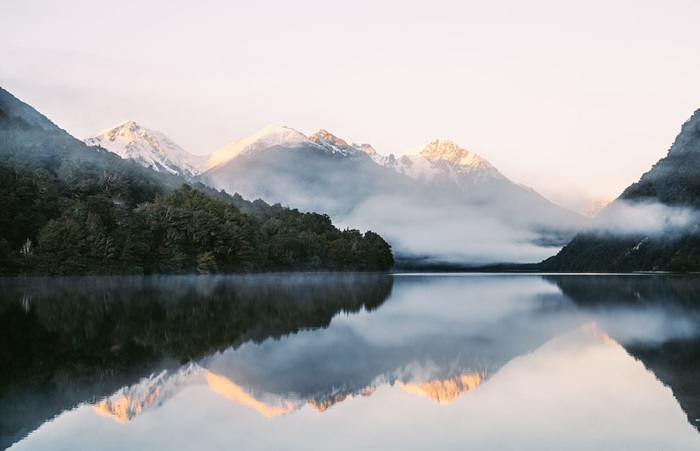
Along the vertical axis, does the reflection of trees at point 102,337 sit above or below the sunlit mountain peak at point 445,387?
below

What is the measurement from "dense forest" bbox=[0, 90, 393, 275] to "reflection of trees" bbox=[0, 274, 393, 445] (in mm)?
56551

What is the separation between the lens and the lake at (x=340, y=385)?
13.2 meters

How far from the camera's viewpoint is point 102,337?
26891 mm

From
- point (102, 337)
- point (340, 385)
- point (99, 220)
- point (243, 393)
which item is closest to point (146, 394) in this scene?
point (243, 393)

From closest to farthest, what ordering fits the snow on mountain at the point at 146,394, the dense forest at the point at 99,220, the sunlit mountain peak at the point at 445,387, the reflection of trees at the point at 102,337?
1. the snow on mountain at the point at 146,394
2. the reflection of trees at the point at 102,337
3. the sunlit mountain peak at the point at 445,387
4. the dense forest at the point at 99,220

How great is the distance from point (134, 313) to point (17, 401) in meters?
22.9

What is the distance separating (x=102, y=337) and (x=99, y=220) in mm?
88128

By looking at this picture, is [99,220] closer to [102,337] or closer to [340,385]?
[102,337]

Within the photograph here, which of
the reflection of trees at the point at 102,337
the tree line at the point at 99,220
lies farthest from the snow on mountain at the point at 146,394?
the tree line at the point at 99,220

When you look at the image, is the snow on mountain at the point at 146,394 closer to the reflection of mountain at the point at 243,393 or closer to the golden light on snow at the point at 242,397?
the reflection of mountain at the point at 243,393

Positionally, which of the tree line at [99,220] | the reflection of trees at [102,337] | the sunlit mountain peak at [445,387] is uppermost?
the tree line at [99,220]

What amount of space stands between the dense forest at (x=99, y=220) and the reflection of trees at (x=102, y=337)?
186 feet

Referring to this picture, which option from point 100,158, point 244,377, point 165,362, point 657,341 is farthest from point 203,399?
point 100,158

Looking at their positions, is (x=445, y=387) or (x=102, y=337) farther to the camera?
(x=102, y=337)
